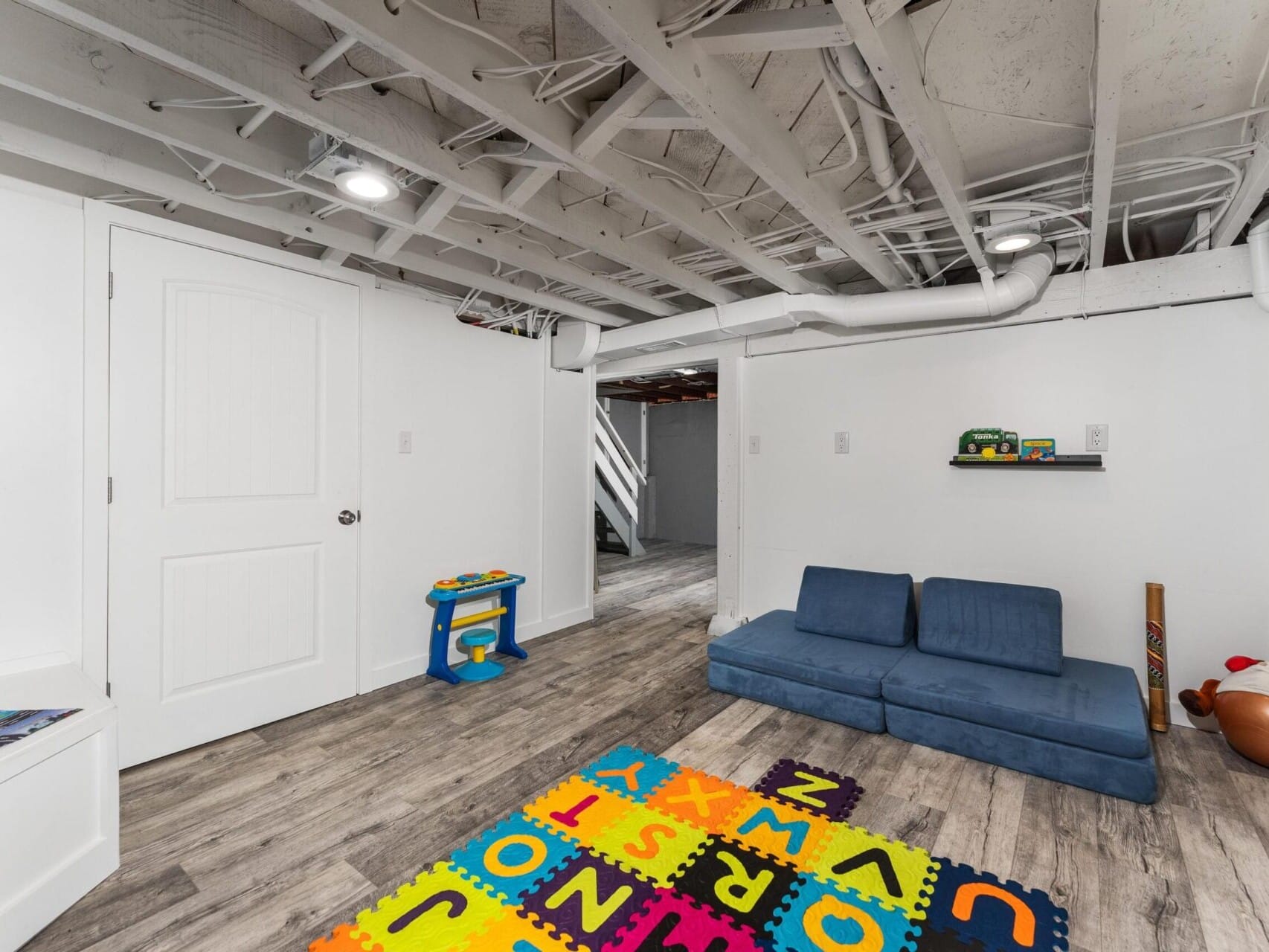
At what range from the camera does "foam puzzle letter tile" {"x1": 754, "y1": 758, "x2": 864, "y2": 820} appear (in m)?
2.26

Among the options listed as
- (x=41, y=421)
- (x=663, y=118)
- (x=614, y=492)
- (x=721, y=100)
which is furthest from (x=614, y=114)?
(x=614, y=492)

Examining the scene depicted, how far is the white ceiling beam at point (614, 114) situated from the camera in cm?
170

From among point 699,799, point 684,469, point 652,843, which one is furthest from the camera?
point 684,469

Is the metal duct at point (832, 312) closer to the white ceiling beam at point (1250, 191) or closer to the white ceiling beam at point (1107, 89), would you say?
the white ceiling beam at point (1250, 191)

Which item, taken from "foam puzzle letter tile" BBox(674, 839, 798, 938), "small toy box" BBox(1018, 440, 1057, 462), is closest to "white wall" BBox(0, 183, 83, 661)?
"foam puzzle letter tile" BBox(674, 839, 798, 938)

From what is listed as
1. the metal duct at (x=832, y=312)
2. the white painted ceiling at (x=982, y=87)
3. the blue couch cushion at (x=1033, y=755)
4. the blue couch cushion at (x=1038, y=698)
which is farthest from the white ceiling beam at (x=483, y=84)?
the blue couch cushion at (x=1033, y=755)

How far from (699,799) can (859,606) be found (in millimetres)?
1691

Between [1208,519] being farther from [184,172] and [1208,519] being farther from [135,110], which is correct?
[184,172]

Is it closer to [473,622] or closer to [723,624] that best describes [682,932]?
[473,622]

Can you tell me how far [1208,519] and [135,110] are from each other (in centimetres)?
478

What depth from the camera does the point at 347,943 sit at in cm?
163

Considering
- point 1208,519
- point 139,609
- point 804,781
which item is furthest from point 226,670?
point 1208,519

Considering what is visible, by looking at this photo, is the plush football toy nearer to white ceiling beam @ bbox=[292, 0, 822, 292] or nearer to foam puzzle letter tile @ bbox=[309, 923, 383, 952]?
white ceiling beam @ bbox=[292, 0, 822, 292]

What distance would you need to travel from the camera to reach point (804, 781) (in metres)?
2.44
